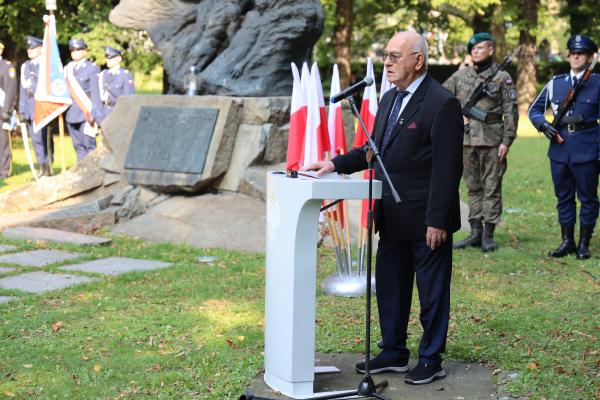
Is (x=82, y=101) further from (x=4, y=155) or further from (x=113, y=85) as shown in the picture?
(x=4, y=155)

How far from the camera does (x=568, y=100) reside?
862 cm

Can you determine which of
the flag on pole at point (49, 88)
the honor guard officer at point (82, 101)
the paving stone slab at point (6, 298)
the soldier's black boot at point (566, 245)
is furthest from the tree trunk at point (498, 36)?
the paving stone slab at point (6, 298)

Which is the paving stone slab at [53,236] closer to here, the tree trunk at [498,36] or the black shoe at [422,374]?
the black shoe at [422,374]

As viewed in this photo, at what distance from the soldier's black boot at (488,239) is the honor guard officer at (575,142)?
56cm

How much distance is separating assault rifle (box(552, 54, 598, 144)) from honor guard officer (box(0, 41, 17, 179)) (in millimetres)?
9525

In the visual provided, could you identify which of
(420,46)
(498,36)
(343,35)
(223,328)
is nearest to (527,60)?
(498,36)

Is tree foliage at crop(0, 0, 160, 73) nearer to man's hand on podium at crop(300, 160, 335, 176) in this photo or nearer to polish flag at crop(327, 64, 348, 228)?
polish flag at crop(327, 64, 348, 228)

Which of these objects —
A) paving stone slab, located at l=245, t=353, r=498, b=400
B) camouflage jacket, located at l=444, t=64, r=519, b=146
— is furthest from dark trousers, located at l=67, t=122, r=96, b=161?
paving stone slab, located at l=245, t=353, r=498, b=400

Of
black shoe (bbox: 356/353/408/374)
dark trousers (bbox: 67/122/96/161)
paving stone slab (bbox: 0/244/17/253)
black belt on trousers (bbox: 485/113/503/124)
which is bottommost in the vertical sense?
paving stone slab (bbox: 0/244/17/253)

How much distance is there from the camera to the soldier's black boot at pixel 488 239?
360 inches

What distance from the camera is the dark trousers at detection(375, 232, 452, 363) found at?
199 inches

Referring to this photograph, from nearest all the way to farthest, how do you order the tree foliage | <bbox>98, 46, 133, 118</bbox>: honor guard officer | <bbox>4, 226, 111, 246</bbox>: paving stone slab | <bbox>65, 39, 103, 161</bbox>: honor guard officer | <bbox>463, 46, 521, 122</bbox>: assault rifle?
1. <bbox>463, 46, 521, 122</bbox>: assault rifle
2. <bbox>4, 226, 111, 246</bbox>: paving stone slab
3. <bbox>65, 39, 103, 161</bbox>: honor guard officer
4. <bbox>98, 46, 133, 118</bbox>: honor guard officer
5. the tree foliage

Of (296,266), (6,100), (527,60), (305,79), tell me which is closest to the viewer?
(296,266)

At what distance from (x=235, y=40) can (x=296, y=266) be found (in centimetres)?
666
